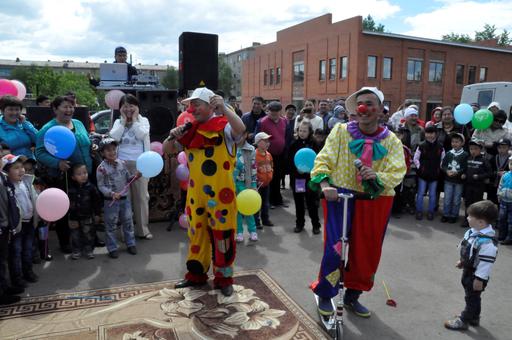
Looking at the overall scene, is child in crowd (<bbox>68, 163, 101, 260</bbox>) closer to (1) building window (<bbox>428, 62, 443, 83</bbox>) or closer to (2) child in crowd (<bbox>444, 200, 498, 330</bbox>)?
(2) child in crowd (<bbox>444, 200, 498, 330</bbox>)

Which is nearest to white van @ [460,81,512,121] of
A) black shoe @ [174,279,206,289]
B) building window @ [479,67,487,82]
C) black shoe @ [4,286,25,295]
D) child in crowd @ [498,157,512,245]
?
child in crowd @ [498,157,512,245]

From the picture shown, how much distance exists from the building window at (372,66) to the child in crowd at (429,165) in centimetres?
2144

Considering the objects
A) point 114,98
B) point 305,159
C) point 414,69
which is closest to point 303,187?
point 305,159

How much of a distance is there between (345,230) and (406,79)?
28.0 m

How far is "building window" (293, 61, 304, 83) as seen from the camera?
33.5 metres

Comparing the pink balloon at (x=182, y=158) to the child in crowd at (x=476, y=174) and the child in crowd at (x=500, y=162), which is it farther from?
the child in crowd at (x=500, y=162)

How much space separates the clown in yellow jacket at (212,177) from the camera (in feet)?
11.9

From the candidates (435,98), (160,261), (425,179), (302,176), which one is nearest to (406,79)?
(435,98)

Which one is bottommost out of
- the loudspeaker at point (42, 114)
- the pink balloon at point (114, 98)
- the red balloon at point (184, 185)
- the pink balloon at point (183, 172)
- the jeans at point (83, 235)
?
the jeans at point (83, 235)

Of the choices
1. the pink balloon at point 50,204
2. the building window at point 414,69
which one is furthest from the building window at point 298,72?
the pink balloon at point 50,204

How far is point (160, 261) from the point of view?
489 cm

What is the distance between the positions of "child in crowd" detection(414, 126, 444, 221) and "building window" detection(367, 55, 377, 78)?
2144 centimetres

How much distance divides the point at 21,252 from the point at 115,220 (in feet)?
3.69

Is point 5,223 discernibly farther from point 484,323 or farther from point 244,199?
point 484,323
